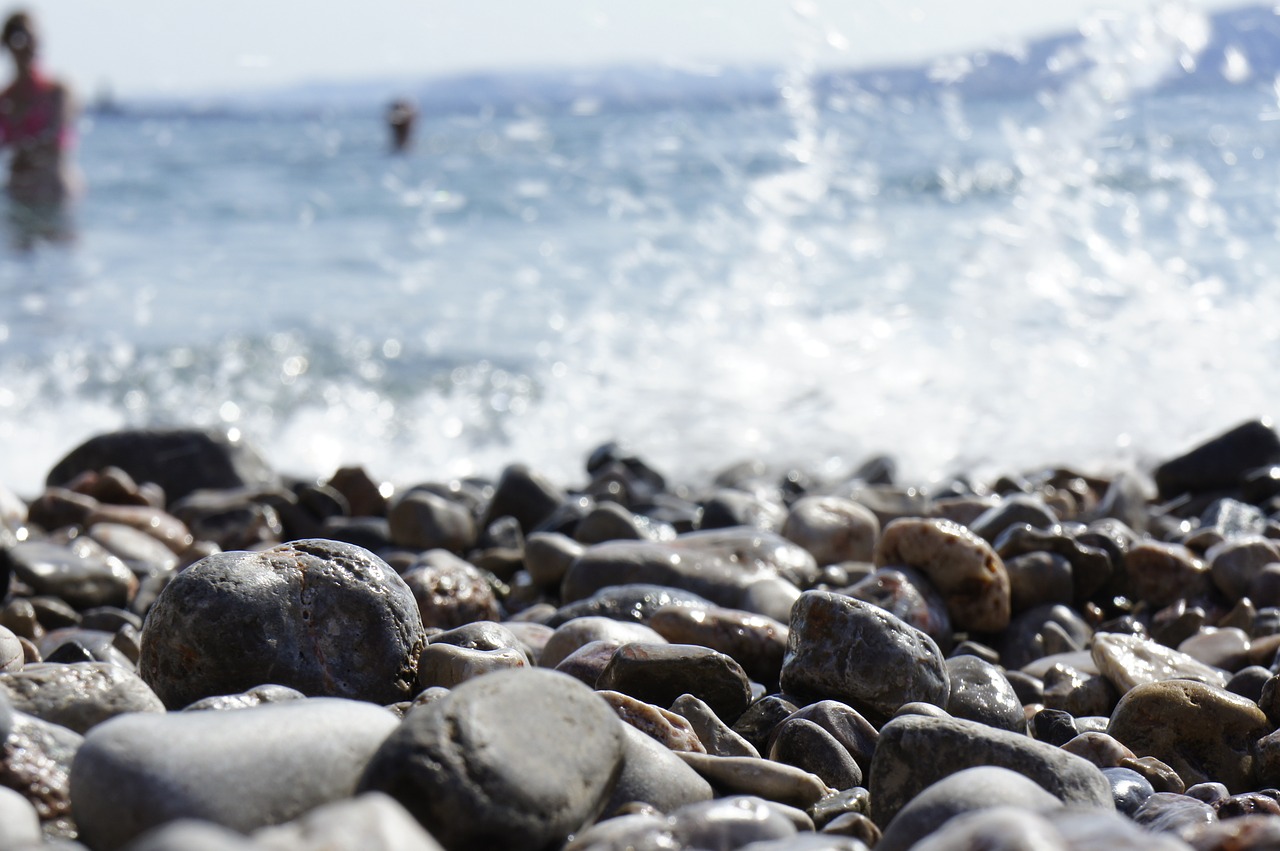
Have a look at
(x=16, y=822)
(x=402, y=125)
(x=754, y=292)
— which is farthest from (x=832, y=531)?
(x=402, y=125)

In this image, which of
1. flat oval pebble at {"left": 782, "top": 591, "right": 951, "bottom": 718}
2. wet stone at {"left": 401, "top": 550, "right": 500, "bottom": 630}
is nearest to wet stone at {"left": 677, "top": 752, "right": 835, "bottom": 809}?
flat oval pebble at {"left": 782, "top": 591, "right": 951, "bottom": 718}

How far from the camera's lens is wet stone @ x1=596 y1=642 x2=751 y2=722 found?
209cm

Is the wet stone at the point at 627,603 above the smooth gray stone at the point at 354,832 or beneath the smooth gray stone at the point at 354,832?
beneath

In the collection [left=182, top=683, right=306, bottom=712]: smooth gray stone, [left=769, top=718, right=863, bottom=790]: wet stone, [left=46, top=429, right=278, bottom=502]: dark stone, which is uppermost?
[left=182, top=683, right=306, bottom=712]: smooth gray stone

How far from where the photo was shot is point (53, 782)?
1537 mm

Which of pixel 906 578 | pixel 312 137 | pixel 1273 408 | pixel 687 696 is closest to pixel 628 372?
pixel 1273 408

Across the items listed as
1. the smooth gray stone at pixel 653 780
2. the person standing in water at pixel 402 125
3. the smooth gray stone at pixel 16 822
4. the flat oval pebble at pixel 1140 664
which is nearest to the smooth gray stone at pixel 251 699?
the smooth gray stone at pixel 16 822

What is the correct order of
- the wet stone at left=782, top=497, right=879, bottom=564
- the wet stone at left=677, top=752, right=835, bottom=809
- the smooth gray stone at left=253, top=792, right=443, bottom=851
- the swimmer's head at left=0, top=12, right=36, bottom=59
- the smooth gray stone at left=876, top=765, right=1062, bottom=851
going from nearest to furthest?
the smooth gray stone at left=253, top=792, right=443, bottom=851, the smooth gray stone at left=876, top=765, right=1062, bottom=851, the wet stone at left=677, top=752, right=835, bottom=809, the wet stone at left=782, top=497, right=879, bottom=564, the swimmer's head at left=0, top=12, right=36, bottom=59

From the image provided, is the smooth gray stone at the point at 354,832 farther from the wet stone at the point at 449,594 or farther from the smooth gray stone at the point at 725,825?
the wet stone at the point at 449,594

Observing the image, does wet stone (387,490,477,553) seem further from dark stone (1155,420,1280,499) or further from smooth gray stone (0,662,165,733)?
dark stone (1155,420,1280,499)

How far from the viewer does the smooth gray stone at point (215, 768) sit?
1340 millimetres

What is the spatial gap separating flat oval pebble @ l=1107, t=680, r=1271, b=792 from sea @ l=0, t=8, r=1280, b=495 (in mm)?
2730

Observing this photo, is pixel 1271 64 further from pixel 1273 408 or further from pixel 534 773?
pixel 534 773

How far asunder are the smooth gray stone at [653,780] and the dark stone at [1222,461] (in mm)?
3094
